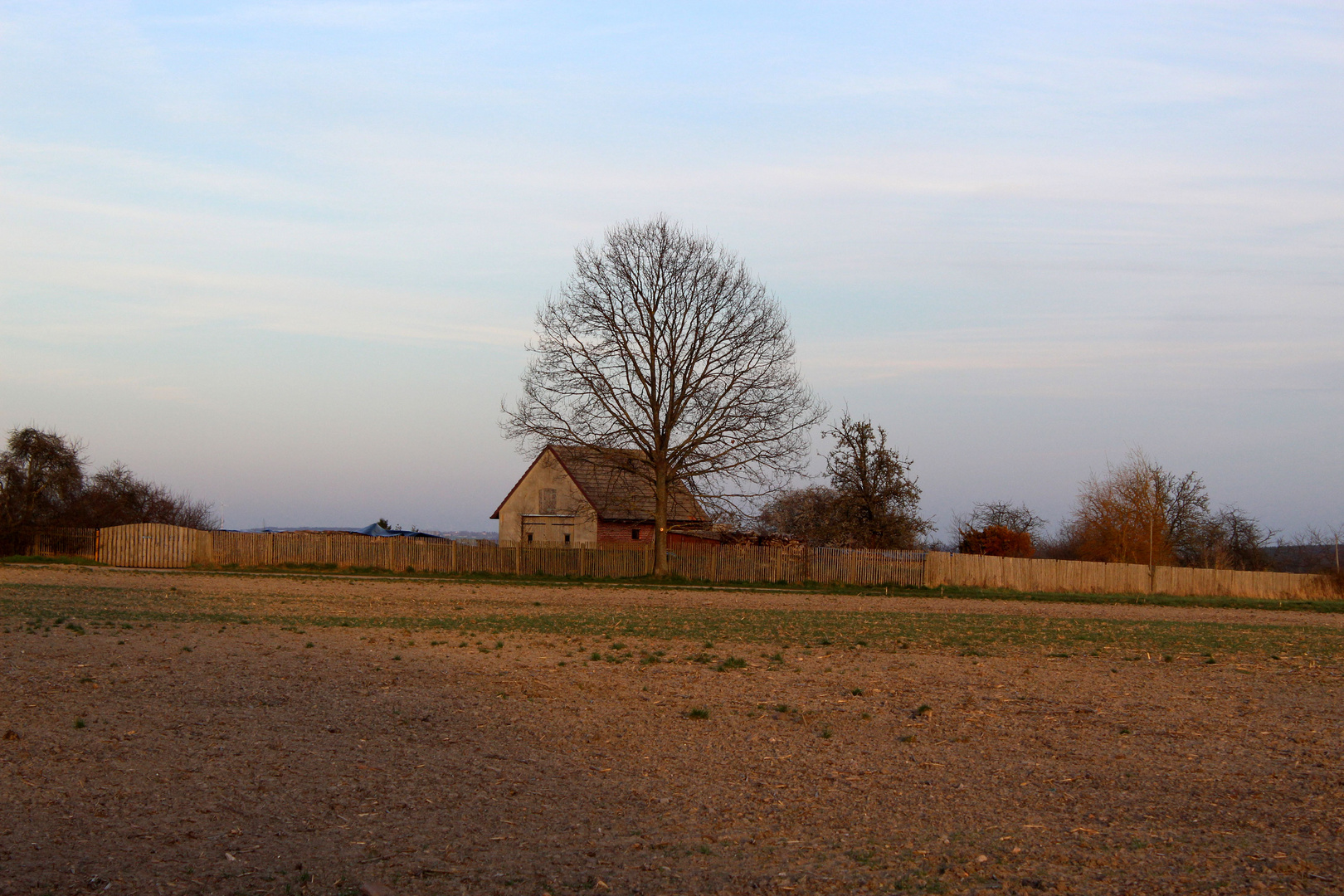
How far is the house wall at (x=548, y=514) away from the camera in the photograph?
164 ft

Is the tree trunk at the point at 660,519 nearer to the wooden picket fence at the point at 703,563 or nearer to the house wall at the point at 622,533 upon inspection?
the wooden picket fence at the point at 703,563

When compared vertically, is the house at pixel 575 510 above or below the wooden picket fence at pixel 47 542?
above

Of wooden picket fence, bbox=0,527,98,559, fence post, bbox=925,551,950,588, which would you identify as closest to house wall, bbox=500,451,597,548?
fence post, bbox=925,551,950,588

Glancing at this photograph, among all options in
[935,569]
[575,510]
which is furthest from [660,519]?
[575,510]

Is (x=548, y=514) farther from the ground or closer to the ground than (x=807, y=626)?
farther from the ground

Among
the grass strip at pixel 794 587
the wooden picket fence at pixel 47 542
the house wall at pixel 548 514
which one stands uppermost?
the house wall at pixel 548 514

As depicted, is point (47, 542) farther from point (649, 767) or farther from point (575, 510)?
point (649, 767)

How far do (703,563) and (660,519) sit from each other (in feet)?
7.71

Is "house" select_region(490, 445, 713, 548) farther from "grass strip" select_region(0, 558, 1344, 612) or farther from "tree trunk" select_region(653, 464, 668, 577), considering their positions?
"grass strip" select_region(0, 558, 1344, 612)

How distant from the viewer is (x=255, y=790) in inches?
243

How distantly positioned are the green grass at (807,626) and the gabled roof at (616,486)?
52.5 ft

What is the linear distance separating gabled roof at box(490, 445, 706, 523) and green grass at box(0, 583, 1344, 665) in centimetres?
1602

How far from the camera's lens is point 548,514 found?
51.4m

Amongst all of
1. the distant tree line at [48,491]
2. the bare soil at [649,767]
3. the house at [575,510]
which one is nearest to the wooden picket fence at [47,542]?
the distant tree line at [48,491]
